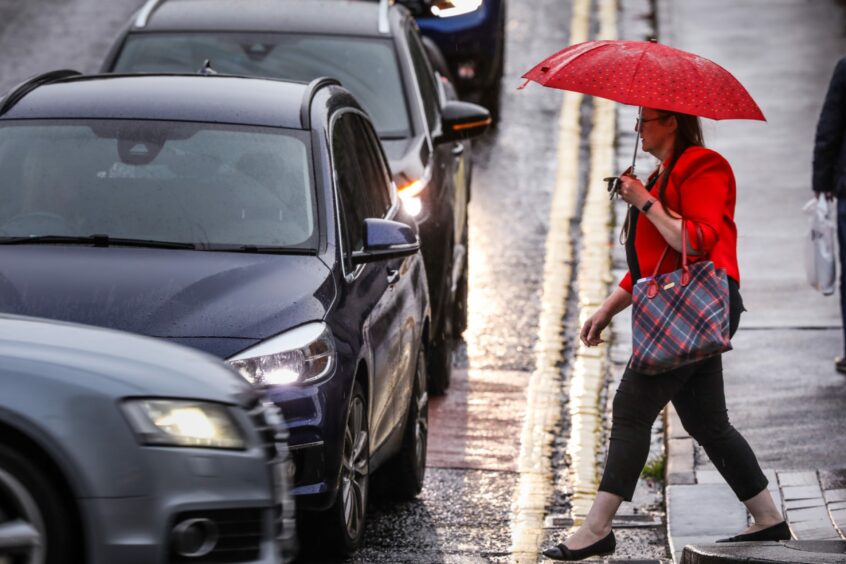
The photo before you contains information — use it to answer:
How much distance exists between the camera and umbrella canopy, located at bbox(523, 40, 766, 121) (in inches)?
260

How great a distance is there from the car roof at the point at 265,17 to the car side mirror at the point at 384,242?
3741mm

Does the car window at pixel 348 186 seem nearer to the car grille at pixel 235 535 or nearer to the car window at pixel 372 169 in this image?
the car window at pixel 372 169

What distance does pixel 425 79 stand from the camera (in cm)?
1155

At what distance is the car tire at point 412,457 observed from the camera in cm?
845

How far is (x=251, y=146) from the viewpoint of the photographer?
7867 mm

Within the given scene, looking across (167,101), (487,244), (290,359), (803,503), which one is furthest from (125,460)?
(487,244)

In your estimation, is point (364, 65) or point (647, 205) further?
point (364, 65)

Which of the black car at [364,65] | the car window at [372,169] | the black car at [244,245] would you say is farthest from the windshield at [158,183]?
the black car at [364,65]

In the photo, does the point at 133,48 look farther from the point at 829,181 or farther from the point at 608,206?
the point at 608,206

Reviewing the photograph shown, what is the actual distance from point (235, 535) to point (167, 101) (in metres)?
3.12

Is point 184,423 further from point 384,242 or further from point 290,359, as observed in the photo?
point 384,242

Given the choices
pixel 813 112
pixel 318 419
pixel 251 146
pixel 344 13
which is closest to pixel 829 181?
pixel 344 13

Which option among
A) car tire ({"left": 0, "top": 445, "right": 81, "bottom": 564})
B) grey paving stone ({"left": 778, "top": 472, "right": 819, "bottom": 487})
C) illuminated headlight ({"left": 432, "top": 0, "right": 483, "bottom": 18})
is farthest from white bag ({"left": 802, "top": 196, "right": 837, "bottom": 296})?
car tire ({"left": 0, "top": 445, "right": 81, "bottom": 564})

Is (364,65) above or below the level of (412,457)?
above
